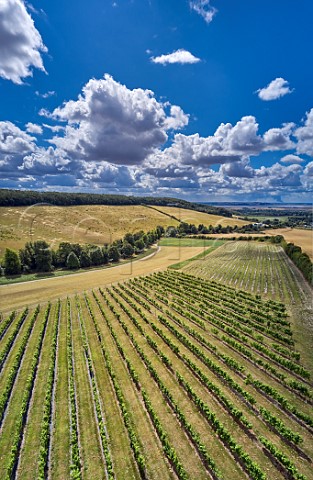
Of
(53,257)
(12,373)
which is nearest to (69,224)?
(53,257)

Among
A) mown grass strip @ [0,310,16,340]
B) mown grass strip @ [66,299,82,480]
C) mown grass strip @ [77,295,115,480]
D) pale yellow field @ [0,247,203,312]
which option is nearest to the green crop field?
pale yellow field @ [0,247,203,312]

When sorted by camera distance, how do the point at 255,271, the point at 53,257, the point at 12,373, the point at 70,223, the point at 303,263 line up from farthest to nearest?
the point at 70,223, the point at 53,257, the point at 255,271, the point at 303,263, the point at 12,373

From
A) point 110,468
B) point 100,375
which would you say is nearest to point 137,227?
point 100,375

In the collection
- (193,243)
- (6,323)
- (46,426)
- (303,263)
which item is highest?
(303,263)

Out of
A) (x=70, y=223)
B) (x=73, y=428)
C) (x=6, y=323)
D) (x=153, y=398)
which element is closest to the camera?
(x=73, y=428)

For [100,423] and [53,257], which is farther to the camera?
[53,257]

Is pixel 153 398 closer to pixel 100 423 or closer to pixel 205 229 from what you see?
pixel 100 423

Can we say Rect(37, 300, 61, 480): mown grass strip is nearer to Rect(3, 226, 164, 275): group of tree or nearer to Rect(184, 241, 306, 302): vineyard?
Rect(184, 241, 306, 302): vineyard
